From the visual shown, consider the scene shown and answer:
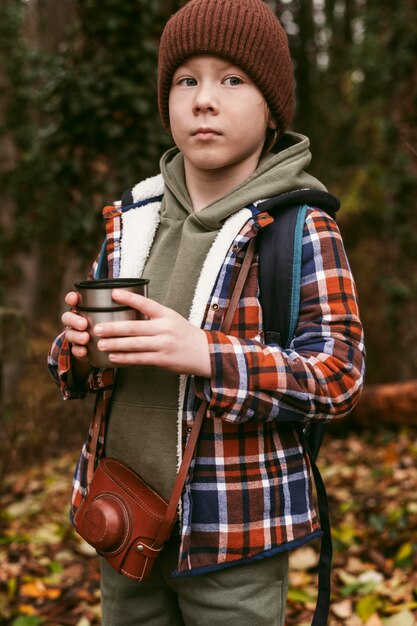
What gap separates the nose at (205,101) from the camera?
62.8 inches

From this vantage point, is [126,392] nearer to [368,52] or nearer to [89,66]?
[89,66]

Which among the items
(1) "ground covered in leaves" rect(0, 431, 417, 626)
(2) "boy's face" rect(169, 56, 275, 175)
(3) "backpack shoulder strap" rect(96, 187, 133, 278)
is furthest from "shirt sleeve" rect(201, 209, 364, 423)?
(1) "ground covered in leaves" rect(0, 431, 417, 626)

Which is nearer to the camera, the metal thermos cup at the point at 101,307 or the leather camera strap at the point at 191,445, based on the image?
the metal thermos cup at the point at 101,307

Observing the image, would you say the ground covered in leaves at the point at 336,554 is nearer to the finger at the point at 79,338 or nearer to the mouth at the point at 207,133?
the finger at the point at 79,338

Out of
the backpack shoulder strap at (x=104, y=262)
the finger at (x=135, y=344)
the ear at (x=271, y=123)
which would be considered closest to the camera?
the finger at (x=135, y=344)

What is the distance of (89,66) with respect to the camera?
4.36m

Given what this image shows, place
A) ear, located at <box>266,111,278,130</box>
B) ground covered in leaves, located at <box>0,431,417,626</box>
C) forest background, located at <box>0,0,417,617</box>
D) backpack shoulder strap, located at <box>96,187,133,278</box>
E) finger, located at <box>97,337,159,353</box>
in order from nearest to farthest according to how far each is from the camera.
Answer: finger, located at <box>97,337,159,353</box> < ear, located at <box>266,111,278,130</box> < backpack shoulder strap, located at <box>96,187,133,278</box> < ground covered in leaves, located at <box>0,431,417,626</box> < forest background, located at <box>0,0,417,617</box>

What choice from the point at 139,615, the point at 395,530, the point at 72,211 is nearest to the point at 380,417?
the point at 395,530

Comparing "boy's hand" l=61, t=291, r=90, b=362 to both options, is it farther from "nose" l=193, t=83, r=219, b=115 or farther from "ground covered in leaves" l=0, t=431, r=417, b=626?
"ground covered in leaves" l=0, t=431, r=417, b=626

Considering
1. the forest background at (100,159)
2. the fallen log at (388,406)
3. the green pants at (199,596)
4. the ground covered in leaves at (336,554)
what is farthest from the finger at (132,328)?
the fallen log at (388,406)

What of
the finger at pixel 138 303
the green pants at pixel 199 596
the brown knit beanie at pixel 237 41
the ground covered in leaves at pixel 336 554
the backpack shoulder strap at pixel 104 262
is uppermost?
the brown knit beanie at pixel 237 41

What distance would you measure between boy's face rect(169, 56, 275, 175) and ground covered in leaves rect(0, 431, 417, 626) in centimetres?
204

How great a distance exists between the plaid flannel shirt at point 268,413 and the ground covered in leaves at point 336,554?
142 centimetres

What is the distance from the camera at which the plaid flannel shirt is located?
1.47 m
